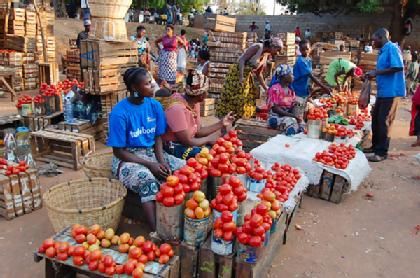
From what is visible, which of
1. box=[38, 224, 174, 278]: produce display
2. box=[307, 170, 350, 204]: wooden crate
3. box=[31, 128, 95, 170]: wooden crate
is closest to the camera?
box=[38, 224, 174, 278]: produce display

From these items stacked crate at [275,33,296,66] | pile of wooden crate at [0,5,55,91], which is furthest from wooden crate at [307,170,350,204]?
pile of wooden crate at [0,5,55,91]

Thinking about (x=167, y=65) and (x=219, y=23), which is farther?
(x=219, y=23)

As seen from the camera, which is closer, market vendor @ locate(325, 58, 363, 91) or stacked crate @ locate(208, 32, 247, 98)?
market vendor @ locate(325, 58, 363, 91)

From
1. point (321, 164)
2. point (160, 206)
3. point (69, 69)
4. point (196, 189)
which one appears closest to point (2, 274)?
point (160, 206)

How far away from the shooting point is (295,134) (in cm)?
628

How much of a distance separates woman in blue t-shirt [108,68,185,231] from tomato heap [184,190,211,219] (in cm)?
65

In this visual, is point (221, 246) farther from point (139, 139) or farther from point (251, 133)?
point (251, 133)

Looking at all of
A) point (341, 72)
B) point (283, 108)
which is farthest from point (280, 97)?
point (341, 72)

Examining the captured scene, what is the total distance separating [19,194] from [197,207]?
2.55 metres

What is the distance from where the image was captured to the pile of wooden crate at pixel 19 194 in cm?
430

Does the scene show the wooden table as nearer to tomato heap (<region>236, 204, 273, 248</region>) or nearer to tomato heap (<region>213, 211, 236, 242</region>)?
tomato heap (<region>213, 211, 236, 242</region>)

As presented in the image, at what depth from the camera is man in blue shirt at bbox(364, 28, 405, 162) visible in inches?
250

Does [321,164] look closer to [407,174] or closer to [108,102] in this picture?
[407,174]

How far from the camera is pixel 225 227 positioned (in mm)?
2891
